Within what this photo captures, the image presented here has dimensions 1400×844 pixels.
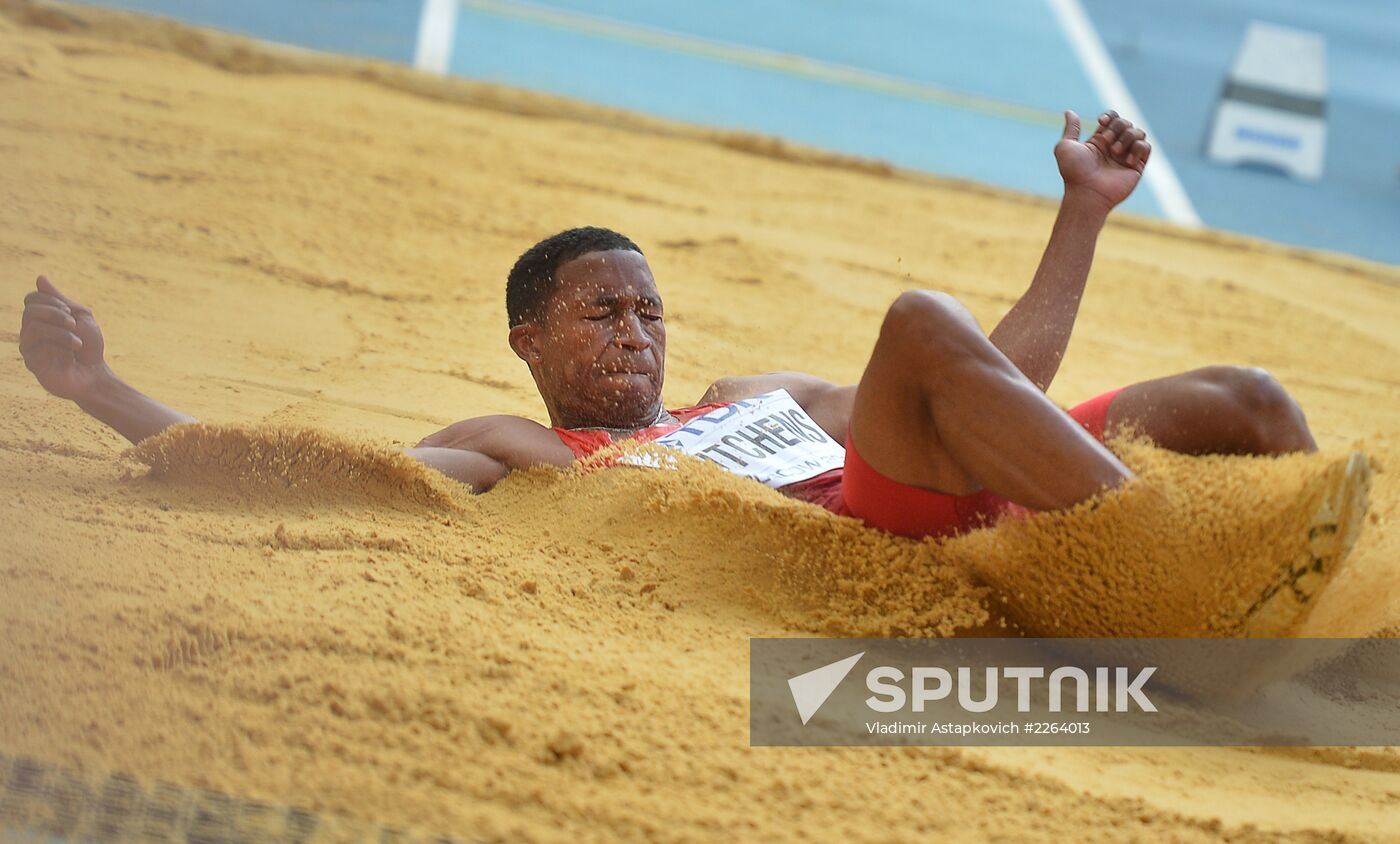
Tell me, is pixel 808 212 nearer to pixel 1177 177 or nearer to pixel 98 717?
pixel 1177 177

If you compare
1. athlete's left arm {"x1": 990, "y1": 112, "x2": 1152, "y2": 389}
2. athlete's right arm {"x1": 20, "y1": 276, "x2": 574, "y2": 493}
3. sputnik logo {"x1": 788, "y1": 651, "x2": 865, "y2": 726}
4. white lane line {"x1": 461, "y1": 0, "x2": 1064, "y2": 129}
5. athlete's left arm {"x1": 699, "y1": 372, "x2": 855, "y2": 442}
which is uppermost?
white lane line {"x1": 461, "y1": 0, "x2": 1064, "y2": 129}

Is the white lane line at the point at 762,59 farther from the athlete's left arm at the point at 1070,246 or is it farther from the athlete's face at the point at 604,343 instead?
the athlete's face at the point at 604,343

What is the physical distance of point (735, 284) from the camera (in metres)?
3.76

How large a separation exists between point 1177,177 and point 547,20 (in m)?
3.26

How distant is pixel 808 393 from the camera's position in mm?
2512

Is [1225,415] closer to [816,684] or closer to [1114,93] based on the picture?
[816,684]

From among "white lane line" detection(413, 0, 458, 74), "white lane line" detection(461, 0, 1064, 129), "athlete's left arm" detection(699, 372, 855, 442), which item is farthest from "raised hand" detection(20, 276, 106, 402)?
"white lane line" detection(461, 0, 1064, 129)

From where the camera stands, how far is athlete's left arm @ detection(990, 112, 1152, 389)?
2.25 meters

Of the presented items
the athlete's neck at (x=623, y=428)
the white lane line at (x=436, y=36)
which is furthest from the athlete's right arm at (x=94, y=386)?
the white lane line at (x=436, y=36)

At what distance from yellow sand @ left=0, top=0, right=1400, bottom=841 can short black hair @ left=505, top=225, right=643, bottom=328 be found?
32 cm

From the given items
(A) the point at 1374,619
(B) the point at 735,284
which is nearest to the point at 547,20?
(B) the point at 735,284

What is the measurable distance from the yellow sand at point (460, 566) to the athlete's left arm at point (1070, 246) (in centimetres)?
53

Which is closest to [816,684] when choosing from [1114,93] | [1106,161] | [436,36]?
[1106,161]

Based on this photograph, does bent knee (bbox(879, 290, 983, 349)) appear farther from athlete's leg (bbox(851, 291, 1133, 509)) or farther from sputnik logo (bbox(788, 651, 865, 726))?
sputnik logo (bbox(788, 651, 865, 726))
